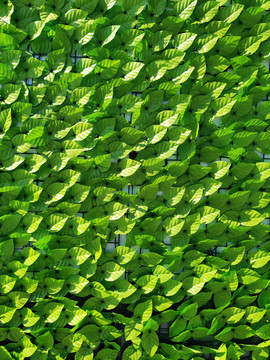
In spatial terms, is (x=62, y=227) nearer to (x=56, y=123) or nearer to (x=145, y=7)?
(x=56, y=123)

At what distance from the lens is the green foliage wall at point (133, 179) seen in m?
1.02

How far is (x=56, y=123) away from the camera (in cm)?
102

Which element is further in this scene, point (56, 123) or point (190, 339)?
point (190, 339)

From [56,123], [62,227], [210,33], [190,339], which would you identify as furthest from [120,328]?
[210,33]

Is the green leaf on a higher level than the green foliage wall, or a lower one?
lower

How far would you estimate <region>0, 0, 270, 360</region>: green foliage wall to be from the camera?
1.02 meters

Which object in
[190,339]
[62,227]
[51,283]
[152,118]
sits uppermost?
[152,118]

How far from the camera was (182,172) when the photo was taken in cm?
107

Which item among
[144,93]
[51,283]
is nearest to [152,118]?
[144,93]

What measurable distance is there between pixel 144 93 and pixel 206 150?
26 cm

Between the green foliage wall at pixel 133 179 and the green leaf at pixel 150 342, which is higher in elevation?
the green foliage wall at pixel 133 179

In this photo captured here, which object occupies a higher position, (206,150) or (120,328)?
(206,150)

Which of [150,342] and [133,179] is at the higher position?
[133,179]

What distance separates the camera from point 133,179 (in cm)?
106
